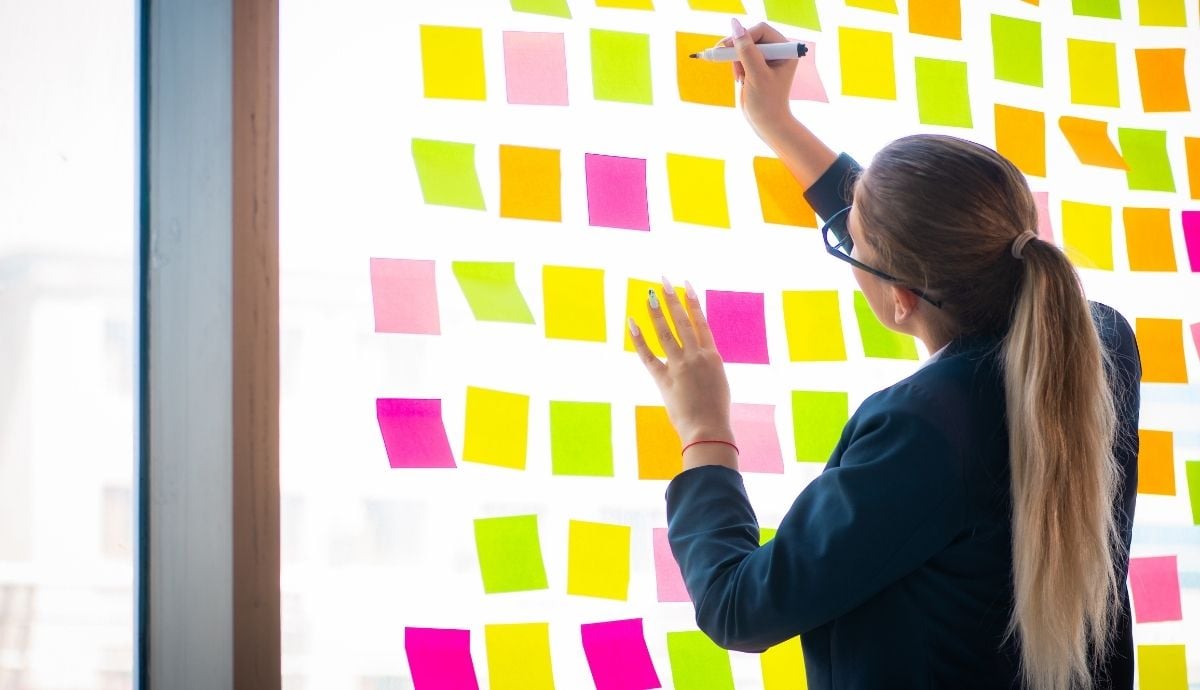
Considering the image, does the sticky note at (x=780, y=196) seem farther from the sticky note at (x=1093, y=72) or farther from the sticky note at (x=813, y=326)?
the sticky note at (x=1093, y=72)

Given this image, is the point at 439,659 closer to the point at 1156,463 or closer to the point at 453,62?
the point at 453,62

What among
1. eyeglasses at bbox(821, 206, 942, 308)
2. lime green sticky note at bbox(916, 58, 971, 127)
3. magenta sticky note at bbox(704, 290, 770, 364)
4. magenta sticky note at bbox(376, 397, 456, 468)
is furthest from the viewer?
lime green sticky note at bbox(916, 58, 971, 127)

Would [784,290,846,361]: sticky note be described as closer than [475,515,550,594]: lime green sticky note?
No

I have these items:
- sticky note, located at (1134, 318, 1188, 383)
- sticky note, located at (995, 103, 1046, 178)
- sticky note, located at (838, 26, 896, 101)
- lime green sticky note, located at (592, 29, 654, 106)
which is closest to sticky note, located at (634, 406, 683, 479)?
lime green sticky note, located at (592, 29, 654, 106)

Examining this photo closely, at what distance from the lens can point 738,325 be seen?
3.85ft

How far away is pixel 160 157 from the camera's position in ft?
3.20

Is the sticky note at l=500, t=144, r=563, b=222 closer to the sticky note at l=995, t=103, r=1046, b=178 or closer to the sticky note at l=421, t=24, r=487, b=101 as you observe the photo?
the sticky note at l=421, t=24, r=487, b=101

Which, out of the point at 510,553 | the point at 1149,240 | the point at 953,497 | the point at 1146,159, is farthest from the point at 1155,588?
the point at 510,553

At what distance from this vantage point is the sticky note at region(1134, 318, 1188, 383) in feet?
4.41

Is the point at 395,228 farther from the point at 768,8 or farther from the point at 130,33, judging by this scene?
the point at 768,8

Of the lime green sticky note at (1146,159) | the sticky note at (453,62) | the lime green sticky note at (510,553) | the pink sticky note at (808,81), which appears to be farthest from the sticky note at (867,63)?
the lime green sticky note at (510,553)

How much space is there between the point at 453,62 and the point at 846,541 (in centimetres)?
71

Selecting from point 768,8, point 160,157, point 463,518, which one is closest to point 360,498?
point 463,518

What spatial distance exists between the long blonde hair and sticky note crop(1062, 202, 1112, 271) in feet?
1.53
